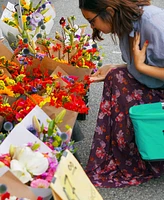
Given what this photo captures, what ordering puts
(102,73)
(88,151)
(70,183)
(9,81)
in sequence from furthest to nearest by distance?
(88,151)
(102,73)
(9,81)
(70,183)

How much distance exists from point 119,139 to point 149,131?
0.88 feet

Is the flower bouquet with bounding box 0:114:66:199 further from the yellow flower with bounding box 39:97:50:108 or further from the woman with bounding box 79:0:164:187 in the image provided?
the woman with bounding box 79:0:164:187

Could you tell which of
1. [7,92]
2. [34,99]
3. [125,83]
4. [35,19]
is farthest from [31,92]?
[35,19]

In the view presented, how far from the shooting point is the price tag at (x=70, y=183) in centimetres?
154

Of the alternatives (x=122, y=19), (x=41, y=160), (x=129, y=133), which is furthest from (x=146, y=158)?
(x=41, y=160)

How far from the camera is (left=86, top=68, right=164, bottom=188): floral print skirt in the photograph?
2.62m

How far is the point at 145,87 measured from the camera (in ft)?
8.62

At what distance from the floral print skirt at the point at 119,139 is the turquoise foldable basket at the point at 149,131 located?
0.12 m

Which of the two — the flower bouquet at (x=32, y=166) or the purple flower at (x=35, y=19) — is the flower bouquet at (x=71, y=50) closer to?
the purple flower at (x=35, y=19)

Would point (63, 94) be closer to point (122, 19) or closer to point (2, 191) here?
point (122, 19)

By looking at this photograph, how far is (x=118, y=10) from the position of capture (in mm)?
2373

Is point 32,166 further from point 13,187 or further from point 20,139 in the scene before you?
point 20,139

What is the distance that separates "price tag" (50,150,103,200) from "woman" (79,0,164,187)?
3.06ft

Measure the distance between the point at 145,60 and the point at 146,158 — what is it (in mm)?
518
